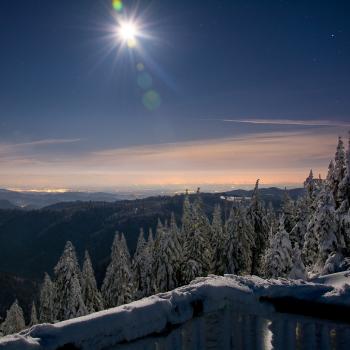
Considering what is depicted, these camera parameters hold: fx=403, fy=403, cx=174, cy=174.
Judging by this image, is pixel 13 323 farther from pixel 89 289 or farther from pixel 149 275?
pixel 149 275

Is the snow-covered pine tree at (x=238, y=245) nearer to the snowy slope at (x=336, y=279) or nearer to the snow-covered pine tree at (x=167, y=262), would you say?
the snow-covered pine tree at (x=167, y=262)

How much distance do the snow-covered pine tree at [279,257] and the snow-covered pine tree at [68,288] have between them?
14.3 metres

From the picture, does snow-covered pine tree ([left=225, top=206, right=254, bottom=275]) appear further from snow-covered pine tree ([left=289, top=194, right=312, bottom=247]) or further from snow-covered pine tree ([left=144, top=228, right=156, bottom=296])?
snow-covered pine tree ([left=144, top=228, right=156, bottom=296])

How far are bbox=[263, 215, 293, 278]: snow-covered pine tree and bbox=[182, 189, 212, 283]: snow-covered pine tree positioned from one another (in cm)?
741

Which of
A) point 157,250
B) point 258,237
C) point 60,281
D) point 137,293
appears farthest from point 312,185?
point 60,281

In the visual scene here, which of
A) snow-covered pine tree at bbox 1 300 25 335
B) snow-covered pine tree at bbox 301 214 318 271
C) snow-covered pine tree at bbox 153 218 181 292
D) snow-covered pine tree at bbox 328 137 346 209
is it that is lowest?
snow-covered pine tree at bbox 1 300 25 335

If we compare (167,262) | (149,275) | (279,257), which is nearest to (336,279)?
(279,257)

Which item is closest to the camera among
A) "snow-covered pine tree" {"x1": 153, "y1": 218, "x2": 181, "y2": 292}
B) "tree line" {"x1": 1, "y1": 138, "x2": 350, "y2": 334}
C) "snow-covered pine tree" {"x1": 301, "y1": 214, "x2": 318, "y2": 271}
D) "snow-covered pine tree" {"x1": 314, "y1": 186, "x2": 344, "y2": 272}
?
"snow-covered pine tree" {"x1": 314, "y1": 186, "x2": 344, "y2": 272}

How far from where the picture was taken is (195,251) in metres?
30.2

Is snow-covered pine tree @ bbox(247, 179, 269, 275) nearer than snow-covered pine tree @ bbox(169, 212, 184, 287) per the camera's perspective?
No

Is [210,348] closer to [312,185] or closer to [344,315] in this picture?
[344,315]

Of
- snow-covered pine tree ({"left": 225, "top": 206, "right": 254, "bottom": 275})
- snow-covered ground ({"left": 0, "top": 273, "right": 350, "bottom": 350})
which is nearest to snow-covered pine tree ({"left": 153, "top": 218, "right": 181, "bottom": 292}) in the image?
snow-covered pine tree ({"left": 225, "top": 206, "right": 254, "bottom": 275})

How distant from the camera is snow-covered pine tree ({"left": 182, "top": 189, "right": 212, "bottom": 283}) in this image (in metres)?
29.8

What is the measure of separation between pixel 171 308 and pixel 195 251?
87.6 feet
